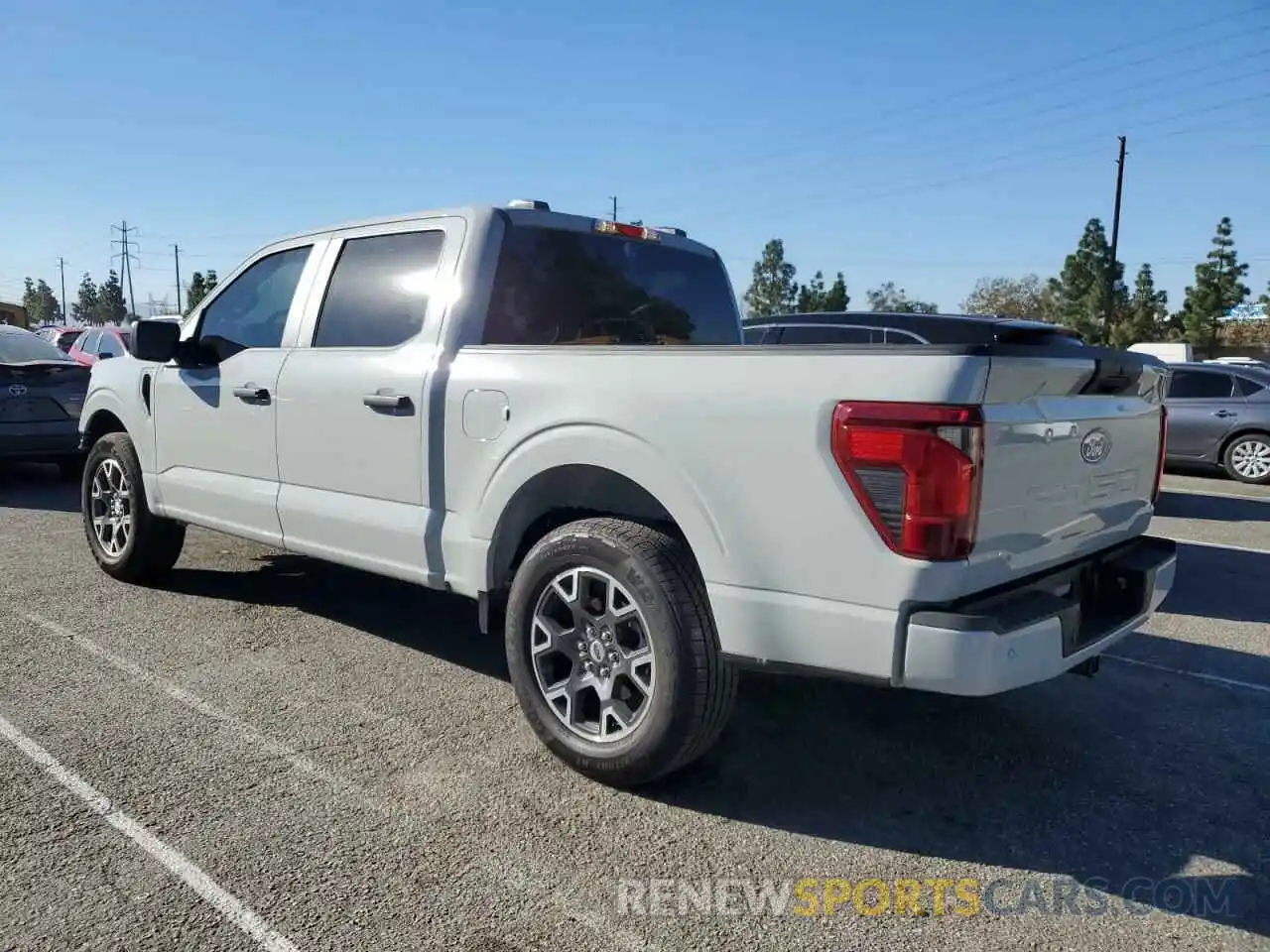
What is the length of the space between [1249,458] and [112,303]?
10453 centimetres

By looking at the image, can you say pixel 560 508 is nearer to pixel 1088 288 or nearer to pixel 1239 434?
pixel 1239 434

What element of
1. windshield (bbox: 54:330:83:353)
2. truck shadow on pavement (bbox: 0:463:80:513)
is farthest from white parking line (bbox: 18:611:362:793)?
windshield (bbox: 54:330:83:353)

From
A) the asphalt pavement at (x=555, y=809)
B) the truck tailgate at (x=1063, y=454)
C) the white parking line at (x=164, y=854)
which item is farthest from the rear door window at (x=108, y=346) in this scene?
the truck tailgate at (x=1063, y=454)

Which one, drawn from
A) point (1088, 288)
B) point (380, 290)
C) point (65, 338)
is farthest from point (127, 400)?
point (1088, 288)

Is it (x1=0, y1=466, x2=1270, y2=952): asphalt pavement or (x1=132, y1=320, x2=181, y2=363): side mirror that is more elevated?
(x1=132, y1=320, x2=181, y2=363): side mirror

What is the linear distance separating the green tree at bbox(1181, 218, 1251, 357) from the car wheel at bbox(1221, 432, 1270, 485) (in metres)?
57.1

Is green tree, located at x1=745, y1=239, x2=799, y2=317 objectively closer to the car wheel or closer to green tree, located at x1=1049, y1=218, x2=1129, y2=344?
green tree, located at x1=1049, y1=218, x2=1129, y2=344

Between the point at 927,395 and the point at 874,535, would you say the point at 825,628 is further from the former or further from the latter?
the point at 927,395

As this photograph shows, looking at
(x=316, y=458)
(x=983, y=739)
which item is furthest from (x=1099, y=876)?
(x=316, y=458)

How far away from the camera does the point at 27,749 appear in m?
3.44

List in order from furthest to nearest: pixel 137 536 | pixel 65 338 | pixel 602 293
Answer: pixel 65 338
pixel 137 536
pixel 602 293

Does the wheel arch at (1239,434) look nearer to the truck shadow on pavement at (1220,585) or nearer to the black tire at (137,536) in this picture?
the truck shadow on pavement at (1220,585)

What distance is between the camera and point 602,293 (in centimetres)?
442

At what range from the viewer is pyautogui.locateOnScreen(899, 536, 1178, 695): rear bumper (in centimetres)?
261
